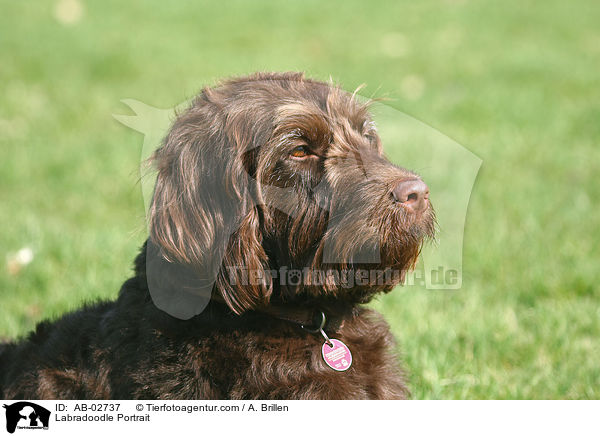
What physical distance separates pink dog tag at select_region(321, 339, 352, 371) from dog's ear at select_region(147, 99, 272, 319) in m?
0.36

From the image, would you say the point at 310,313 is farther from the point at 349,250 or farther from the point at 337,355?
the point at 349,250

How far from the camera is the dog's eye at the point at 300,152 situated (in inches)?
111

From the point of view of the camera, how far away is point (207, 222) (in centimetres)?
274

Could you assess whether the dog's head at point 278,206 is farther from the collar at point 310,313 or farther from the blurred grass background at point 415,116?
the blurred grass background at point 415,116

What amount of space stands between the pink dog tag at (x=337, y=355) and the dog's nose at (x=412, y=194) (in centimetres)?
66

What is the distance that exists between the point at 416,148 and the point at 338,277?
11.7 ft

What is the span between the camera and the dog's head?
8.85 ft

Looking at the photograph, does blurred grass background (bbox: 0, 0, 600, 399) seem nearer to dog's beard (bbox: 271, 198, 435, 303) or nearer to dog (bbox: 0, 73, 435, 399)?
dog (bbox: 0, 73, 435, 399)

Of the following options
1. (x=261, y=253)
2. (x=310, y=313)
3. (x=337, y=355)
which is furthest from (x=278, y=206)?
(x=337, y=355)
